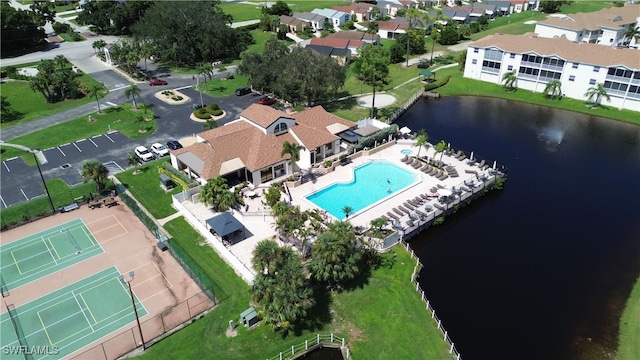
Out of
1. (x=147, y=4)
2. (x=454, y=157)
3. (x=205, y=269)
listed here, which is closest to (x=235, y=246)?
(x=205, y=269)

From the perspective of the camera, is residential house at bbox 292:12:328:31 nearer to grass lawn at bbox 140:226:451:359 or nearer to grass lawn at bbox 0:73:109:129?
grass lawn at bbox 0:73:109:129

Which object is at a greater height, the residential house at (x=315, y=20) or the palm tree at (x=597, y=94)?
the residential house at (x=315, y=20)

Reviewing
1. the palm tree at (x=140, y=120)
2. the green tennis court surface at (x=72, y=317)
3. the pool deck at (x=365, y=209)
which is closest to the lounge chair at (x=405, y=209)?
the pool deck at (x=365, y=209)

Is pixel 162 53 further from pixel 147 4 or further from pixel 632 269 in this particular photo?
pixel 632 269

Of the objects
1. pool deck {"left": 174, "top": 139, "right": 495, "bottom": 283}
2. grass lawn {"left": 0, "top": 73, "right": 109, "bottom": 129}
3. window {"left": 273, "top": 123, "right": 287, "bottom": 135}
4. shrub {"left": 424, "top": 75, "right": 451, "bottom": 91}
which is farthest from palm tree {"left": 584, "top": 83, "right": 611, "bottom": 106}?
grass lawn {"left": 0, "top": 73, "right": 109, "bottom": 129}

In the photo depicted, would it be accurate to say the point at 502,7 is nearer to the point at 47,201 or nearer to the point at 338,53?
the point at 338,53

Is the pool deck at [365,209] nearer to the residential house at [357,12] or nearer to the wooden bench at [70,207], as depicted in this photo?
the wooden bench at [70,207]

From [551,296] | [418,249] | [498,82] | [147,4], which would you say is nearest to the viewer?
[551,296]
